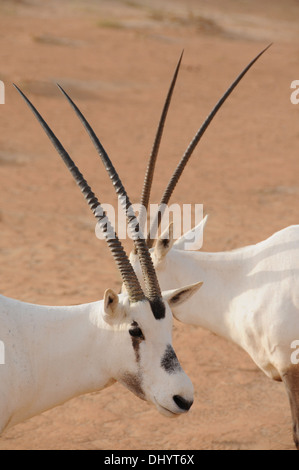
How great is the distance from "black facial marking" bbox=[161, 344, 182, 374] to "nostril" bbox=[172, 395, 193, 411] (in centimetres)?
11

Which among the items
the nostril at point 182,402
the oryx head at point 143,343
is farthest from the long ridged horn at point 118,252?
the nostril at point 182,402

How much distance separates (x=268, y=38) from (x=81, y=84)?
12.6m

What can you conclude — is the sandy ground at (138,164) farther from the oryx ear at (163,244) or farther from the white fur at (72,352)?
the white fur at (72,352)

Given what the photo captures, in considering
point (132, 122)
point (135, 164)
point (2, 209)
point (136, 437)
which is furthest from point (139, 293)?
point (132, 122)

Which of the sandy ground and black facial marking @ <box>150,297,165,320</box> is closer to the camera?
black facial marking @ <box>150,297,165,320</box>

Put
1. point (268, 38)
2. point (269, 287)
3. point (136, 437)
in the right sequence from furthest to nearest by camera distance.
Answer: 1. point (268, 38)
2. point (136, 437)
3. point (269, 287)

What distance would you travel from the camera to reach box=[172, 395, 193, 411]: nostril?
3051mm

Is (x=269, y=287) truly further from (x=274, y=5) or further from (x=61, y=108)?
(x=274, y=5)

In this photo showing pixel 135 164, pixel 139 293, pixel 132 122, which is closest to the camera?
pixel 139 293

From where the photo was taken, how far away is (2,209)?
399 inches

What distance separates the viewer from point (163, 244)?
4570 millimetres

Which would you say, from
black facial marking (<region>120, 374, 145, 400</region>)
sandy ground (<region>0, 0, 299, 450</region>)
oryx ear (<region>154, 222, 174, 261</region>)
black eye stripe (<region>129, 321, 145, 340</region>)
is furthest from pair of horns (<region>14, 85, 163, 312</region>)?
sandy ground (<region>0, 0, 299, 450</region>)

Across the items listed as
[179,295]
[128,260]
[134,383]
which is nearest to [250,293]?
[179,295]

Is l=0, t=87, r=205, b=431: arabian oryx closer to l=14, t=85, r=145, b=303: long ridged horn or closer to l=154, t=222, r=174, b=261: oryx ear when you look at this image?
l=14, t=85, r=145, b=303: long ridged horn
